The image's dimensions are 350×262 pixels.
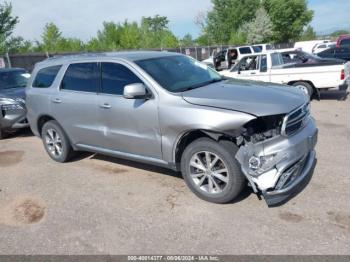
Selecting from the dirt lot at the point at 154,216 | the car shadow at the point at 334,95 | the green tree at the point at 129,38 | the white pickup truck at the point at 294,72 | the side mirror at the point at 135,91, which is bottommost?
the dirt lot at the point at 154,216

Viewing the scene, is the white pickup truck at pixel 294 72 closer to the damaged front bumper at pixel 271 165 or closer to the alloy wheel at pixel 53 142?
the damaged front bumper at pixel 271 165

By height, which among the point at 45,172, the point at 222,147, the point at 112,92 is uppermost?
the point at 112,92

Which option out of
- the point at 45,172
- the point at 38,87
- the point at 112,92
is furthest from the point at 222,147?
the point at 38,87

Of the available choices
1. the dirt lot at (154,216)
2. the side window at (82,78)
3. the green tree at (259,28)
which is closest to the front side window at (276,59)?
the dirt lot at (154,216)

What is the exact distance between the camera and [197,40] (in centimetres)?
4488

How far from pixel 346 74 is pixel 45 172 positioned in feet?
27.0

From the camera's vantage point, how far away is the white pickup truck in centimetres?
941

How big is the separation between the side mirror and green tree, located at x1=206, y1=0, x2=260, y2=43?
152ft

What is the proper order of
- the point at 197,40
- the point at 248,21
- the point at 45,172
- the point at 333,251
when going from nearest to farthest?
the point at 333,251 → the point at 45,172 → the point at 197,40 → the point at 248,21

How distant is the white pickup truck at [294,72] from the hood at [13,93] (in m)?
6.28

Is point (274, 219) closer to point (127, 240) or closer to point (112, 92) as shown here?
point (127, 240)

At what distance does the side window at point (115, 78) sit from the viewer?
15.3 ft

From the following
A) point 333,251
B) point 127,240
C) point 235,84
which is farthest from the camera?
point 235,84

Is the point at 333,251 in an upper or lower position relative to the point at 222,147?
lower
